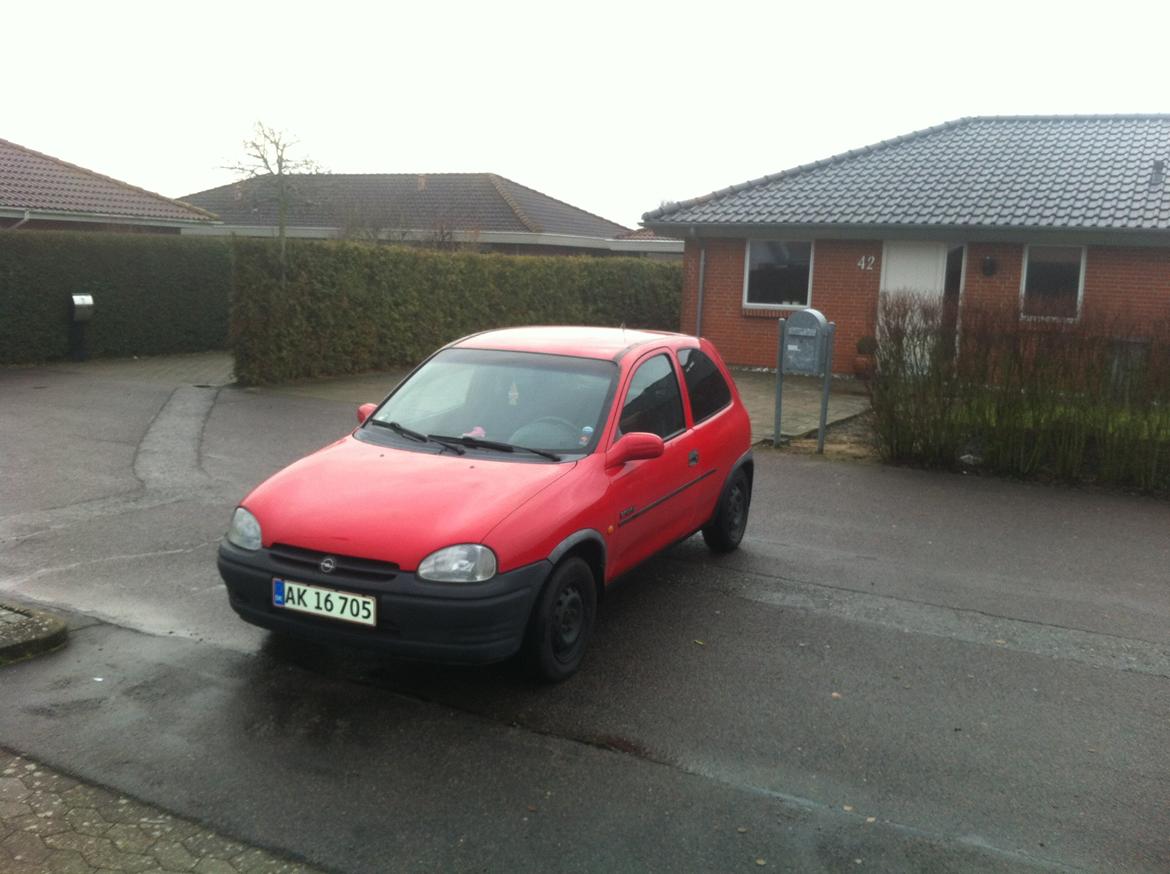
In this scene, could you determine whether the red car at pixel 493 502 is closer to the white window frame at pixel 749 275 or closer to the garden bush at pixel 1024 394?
the garden bush at pixel 1024 394

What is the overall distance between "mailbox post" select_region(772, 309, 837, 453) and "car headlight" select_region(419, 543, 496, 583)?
7403mm

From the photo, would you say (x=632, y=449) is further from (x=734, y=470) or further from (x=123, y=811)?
(x=123, y=811)

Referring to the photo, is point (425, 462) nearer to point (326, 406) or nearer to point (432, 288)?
point (326, 406)

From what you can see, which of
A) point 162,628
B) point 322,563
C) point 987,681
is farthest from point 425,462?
point 987,681

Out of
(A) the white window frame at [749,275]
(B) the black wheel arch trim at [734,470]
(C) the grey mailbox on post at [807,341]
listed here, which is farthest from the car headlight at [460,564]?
(A) the white window frame at [749,275]

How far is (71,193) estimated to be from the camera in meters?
24.7

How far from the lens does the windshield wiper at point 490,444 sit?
18.6ft

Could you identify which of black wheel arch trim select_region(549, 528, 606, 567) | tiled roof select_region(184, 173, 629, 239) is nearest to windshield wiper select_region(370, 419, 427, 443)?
black wheel arch trim select_region(549, 528, 606, 567)

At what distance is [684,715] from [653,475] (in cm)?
158

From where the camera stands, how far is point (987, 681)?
5449 mm

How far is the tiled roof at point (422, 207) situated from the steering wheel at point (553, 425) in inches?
1042

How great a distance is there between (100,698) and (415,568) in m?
1.60

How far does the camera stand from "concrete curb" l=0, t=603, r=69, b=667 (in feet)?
17.3

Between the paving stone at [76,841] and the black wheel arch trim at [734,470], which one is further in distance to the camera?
the black wheel arch trim at [734,470]
